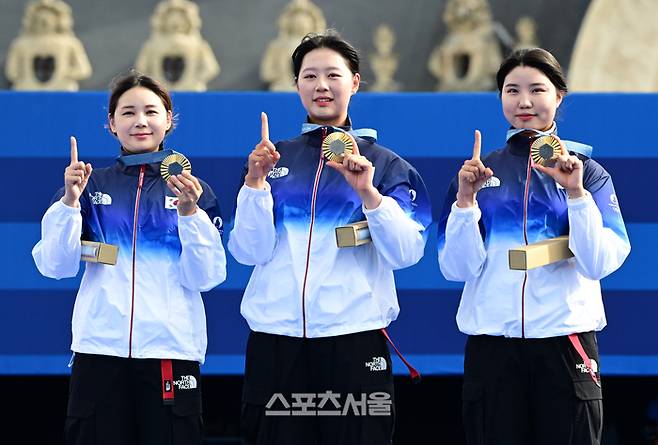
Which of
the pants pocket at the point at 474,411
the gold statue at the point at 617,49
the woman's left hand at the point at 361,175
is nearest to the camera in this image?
the woman's left hand at the point at 361,175

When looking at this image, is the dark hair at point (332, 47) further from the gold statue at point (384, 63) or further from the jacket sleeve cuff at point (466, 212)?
the gold statue at point (384, 63)

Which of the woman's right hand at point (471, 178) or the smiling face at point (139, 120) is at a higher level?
the smiling face at point (139, 120)

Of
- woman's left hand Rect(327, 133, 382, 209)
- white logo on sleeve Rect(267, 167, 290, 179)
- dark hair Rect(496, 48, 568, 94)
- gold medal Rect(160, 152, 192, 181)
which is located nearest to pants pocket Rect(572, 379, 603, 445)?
woman's left hand Rect(327, 133, 382, 209)

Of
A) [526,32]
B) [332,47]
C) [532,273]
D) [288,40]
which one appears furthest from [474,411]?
[526,32]

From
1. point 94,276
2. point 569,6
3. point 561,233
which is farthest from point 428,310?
point 569,6

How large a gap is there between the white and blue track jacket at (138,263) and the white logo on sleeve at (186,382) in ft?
0.20

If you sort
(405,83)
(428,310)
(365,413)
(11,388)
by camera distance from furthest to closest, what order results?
(405,83)
(11,388)
(428,310)
(365,413)

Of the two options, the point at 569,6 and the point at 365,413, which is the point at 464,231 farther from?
the point at 569,6

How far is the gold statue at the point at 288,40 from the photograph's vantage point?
44.1ft

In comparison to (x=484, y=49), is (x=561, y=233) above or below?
below

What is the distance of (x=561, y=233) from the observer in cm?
391

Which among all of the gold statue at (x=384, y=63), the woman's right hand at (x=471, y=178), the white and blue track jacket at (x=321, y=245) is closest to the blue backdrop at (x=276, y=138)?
the white and blue track jacket at (x=321, y=245)

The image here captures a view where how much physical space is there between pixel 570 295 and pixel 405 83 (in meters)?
11.5

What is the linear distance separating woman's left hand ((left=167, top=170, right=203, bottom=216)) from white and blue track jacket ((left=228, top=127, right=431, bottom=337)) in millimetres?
144
